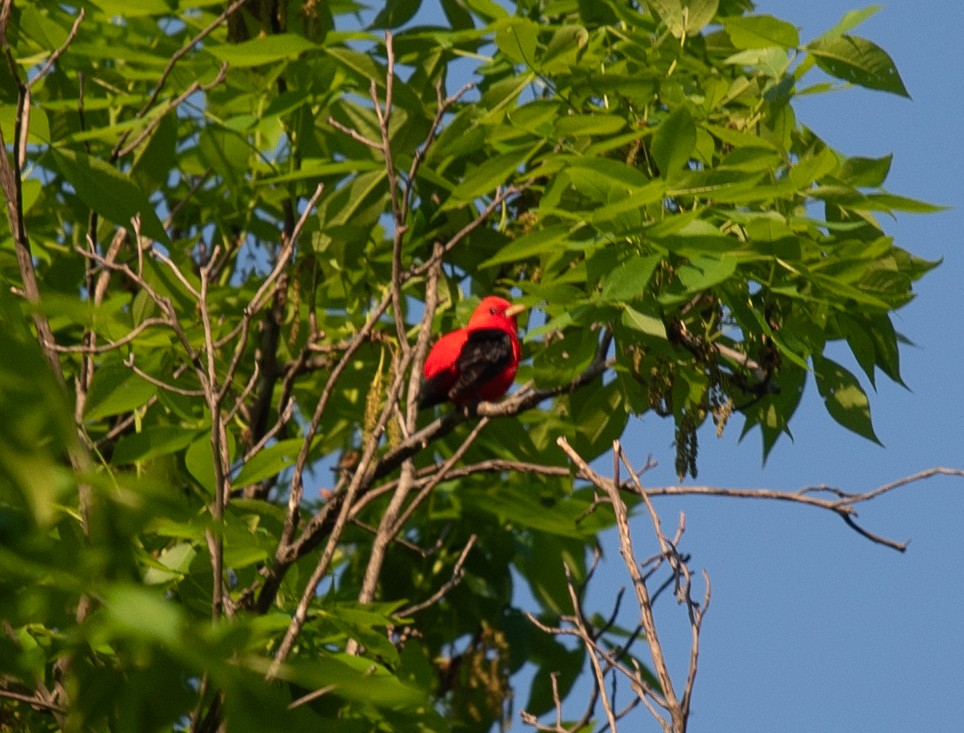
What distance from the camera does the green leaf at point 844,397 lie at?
166 inches

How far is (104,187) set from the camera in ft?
13.4

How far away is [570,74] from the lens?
443 cm

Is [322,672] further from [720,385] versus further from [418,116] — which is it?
[418,116]

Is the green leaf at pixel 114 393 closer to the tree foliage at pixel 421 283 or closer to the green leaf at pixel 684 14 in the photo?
the tree foliage at pixel 421 283

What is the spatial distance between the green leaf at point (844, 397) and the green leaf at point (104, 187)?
2.15m

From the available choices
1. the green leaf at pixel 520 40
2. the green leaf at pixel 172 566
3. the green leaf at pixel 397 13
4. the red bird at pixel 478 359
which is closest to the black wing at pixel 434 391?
the red bird at pixel 478 359

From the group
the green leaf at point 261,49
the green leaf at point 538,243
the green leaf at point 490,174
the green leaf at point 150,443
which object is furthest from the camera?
the green leaf at point 261,49

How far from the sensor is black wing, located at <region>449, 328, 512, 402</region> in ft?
17.9

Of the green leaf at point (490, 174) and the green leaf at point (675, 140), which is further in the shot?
the green leaf at point (490, 174)

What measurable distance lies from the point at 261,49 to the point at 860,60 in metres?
2.02

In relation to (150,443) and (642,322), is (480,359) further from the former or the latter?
(642,322)

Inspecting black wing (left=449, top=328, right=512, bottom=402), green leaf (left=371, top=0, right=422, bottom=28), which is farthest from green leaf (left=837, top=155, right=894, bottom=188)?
green leaf (left=371, top=0, right=422, bottom=28)

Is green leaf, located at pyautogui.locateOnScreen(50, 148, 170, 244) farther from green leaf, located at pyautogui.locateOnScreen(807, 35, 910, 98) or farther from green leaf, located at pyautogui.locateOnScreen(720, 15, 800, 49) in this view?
green leaf, located at pyautogui.locateOnScreen(807, 35, 910, 98)

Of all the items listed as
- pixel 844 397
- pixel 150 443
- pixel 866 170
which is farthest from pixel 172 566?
pixel 866 170
